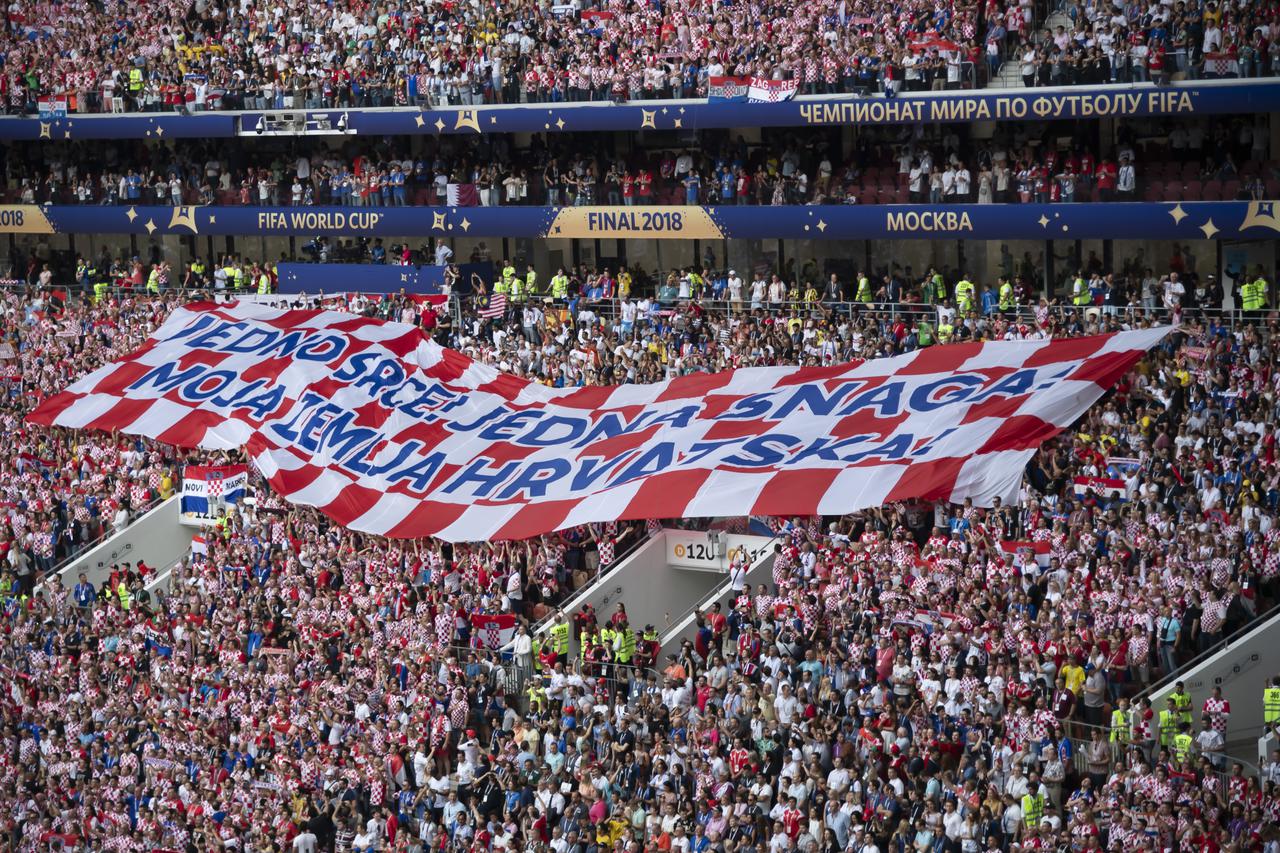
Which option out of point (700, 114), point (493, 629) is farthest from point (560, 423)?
point (700, 114)

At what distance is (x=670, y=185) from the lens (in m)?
37.2

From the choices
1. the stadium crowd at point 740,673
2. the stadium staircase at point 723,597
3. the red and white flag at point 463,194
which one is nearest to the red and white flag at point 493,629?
the stadium crowd at point 740,673

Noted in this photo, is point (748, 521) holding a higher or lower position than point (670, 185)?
lower

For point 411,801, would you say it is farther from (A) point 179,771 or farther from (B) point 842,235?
(B) point 842,235

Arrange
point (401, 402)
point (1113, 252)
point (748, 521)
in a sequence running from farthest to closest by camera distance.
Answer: point (1113, 252), point (401, 402), point (748, 521)

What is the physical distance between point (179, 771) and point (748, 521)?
324 inches

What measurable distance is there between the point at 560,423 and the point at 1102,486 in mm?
8398

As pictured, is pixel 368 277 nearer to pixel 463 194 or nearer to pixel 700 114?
pixel 463 194

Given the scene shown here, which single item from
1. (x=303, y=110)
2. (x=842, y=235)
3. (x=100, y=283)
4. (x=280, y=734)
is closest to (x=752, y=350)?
(x=842, y=235)

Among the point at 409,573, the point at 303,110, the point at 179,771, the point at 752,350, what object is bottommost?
the point at 179,771

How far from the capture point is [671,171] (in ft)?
125

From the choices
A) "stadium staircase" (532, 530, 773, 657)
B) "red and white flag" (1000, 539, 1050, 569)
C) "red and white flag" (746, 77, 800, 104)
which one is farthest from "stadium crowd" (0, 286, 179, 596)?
"red and white flag" (1000, 539, 1050, 569)

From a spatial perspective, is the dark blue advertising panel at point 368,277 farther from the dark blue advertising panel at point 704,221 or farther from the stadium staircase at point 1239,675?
the stadium staircase at point 1239,675

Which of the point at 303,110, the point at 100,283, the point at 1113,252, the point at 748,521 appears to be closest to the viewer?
the point at 748,521
